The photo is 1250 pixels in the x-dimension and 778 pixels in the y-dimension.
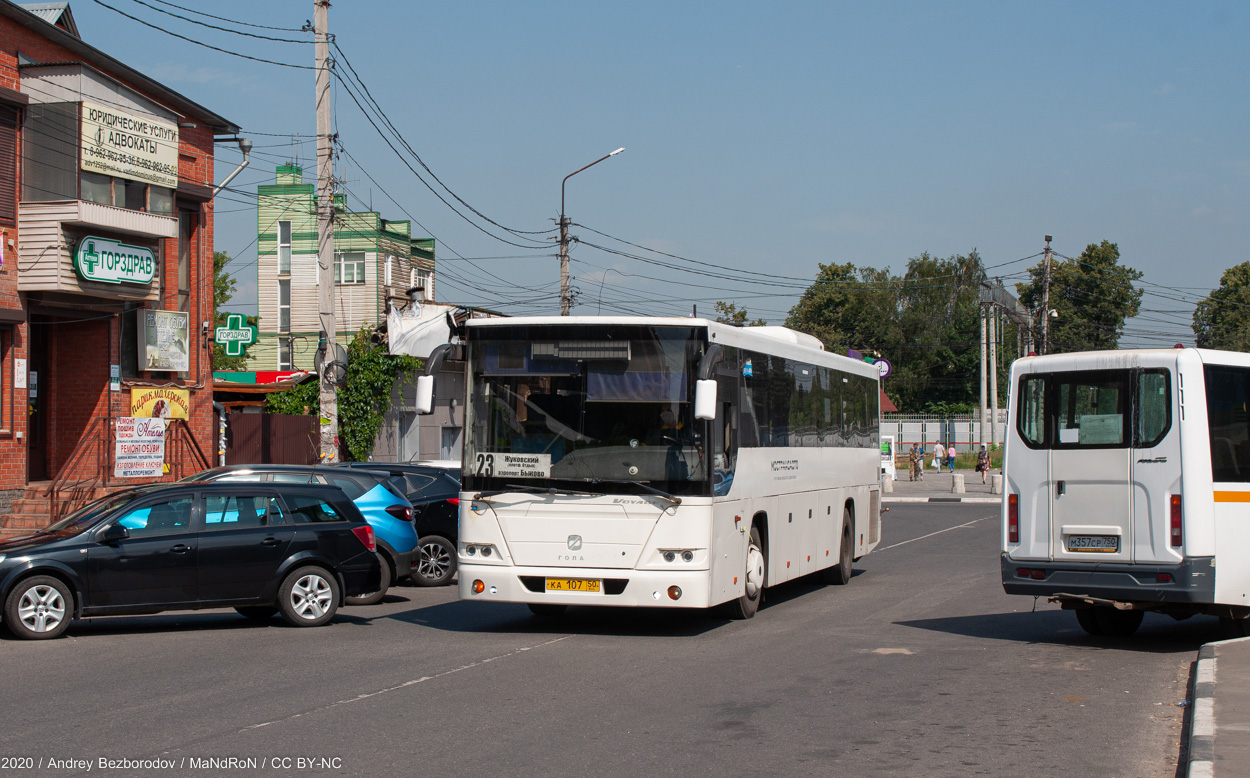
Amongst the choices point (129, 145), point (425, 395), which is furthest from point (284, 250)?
point (425, 395)

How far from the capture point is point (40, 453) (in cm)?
2391

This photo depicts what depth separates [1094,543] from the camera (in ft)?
35.8

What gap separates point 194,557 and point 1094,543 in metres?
8.52

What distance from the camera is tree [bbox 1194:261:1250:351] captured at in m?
90.6

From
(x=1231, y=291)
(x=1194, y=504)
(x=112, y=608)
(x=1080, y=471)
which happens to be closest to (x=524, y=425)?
(x=112, y=608)

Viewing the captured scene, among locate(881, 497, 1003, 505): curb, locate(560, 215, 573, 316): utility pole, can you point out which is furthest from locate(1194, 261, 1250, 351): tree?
locate(560, 215, 573, 316): utility pole

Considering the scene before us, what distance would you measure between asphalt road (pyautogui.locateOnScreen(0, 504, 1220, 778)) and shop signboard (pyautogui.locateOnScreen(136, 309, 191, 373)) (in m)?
11.6

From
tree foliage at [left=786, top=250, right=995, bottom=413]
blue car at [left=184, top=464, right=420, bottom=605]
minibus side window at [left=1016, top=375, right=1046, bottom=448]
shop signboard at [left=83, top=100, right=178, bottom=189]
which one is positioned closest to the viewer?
minibus side window at [left=1016, top=375, right=1046, bottom=448]

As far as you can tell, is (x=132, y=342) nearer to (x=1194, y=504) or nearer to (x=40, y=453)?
(x=40, y=453)

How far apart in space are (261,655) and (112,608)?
2.03 meters

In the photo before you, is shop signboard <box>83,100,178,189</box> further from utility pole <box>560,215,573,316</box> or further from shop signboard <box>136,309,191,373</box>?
utility pole <box>560,215,573,316</box>

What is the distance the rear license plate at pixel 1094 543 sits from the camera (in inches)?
426

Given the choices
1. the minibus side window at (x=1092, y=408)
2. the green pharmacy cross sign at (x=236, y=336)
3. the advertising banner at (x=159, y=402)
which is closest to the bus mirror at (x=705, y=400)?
the minibus side window at (x=1092, y=408)

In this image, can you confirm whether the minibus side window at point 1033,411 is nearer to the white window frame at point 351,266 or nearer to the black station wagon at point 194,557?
the black station wagon at point 194,557
